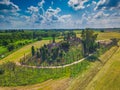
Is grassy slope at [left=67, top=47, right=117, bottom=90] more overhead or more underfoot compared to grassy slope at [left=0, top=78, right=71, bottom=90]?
more overhead

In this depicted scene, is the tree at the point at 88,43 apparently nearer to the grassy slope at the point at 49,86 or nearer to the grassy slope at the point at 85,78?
the grassy slope at the point at 85,78

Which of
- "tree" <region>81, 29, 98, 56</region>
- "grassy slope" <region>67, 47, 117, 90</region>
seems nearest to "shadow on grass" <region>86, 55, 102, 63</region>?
"grassy slope" <region>67, 47, 117, 90</region>

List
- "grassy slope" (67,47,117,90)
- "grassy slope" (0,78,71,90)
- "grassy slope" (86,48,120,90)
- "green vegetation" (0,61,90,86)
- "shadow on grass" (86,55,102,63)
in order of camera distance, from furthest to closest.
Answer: "shadow on grass" (86,55,102,63) < "green vegetation" (0,61,90,86) < "grassy slope" (0,78,71,90) < "grassy slope" (67,47,117,90) < "grassy slope" (86,48,120,90)

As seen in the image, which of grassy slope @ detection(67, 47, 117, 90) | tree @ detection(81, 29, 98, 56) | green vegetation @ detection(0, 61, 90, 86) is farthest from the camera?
tree @ detection(81, 29, 98, 56)

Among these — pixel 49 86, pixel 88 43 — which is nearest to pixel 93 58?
pixel 88 43

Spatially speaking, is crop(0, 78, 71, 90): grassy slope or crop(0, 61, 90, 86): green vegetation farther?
crop(0, 61, 90, 86): green vegetation

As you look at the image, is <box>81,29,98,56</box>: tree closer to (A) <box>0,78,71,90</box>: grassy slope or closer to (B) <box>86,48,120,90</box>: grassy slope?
(B) <box>86,48,120,90</box>: grassy slope

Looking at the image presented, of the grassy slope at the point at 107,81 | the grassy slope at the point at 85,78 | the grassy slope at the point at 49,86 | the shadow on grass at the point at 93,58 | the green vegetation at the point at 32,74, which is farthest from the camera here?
the shadow on grass at the point at 93,58

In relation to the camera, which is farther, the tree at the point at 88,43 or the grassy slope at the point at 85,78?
the tree at the point at 88,43

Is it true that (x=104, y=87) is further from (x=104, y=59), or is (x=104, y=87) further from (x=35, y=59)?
(x=35, y=59)

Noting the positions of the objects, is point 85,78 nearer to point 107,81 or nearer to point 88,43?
point 107,81

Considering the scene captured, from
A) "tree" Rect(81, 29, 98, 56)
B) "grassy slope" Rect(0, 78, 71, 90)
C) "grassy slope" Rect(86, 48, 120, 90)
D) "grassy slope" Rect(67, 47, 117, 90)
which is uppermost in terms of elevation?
"tree" Rect(81, 29, 98, 56)

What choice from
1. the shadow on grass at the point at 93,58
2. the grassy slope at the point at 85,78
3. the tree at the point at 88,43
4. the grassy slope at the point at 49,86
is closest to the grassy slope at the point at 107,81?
the grassy slope at the point at 85,78
